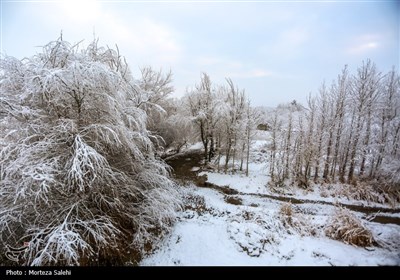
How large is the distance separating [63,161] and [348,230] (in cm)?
799

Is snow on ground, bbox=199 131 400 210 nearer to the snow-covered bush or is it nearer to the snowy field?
the snowy field

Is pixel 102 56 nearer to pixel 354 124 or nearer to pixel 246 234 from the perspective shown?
pixel 246 234

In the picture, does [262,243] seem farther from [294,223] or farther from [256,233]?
[294,223]

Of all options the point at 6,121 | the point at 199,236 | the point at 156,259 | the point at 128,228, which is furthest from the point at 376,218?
the point at 6,121

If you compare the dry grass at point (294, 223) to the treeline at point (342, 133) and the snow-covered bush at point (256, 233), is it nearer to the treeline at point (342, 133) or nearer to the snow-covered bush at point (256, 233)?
the snow-covered bush at point (256, 233)

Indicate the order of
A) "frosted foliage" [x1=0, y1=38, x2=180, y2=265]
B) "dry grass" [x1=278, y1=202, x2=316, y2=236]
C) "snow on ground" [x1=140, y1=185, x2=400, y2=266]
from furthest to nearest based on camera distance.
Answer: "dry grass" [x1=278, y1=202, x2=316, y2=236], "snow on ground" [x1=140, y1=185, x2=400, y2=266], "frosted foliage" [x1=0, y1=38, x2=180, y2=265]

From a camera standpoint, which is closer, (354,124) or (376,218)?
(376,218)

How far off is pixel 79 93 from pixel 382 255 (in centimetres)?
824

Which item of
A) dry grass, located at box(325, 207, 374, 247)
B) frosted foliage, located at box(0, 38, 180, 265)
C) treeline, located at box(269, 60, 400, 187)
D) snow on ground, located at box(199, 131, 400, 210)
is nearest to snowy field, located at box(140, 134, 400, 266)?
dry grass, located at box(325, 207, 374, 247)

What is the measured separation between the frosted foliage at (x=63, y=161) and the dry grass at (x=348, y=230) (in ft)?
16.9

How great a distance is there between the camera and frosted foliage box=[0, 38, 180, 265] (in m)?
4.08

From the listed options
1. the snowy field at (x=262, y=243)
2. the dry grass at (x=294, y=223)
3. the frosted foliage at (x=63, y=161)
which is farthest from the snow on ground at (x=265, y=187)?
the frosted foliage at (x=63, y=161)

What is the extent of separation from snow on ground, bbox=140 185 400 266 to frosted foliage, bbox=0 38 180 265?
807 millimetres

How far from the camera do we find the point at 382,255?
4.22 meters
